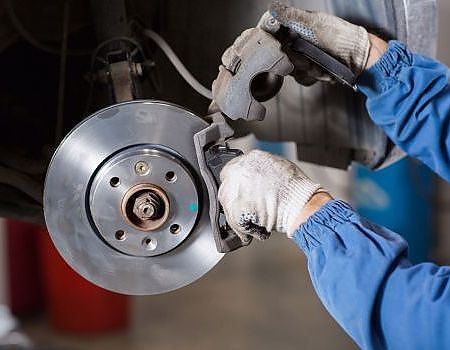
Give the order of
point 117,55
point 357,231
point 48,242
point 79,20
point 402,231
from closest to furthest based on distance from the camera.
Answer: point 357,231 < point 117,55 < point 79,20 < point 48,242 < point 402,231

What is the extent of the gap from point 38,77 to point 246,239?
48 cm

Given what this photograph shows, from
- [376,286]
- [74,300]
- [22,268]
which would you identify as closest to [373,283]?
[376,286]

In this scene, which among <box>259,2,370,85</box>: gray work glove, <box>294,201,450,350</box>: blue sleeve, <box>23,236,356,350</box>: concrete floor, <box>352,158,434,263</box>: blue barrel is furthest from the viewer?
<box>352,158,434,263</box>: blue barrel

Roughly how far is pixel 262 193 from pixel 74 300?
5.02 feet

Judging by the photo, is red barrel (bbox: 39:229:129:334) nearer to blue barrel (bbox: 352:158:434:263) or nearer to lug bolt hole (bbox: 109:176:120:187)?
blue barrel (bbox: 352:158:434:263)

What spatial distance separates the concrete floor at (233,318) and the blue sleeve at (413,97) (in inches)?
52.2

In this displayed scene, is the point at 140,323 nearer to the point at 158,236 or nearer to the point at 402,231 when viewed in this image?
the point at 402,231

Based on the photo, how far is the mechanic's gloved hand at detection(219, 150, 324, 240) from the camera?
70cm

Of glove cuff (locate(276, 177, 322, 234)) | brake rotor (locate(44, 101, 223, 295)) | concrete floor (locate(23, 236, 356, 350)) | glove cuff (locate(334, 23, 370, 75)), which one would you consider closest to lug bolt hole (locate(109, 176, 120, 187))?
brake rotor (locate(44, 101, 223, 295))

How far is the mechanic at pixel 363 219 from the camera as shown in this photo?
2.10 feet

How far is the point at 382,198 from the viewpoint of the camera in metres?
2.29

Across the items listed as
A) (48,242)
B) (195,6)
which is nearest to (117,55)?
(195,6)

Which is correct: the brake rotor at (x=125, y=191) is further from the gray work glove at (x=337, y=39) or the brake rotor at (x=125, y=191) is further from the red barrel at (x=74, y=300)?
the red barrel at (x=74, y=300)

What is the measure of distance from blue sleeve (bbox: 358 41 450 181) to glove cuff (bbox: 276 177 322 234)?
169mm
